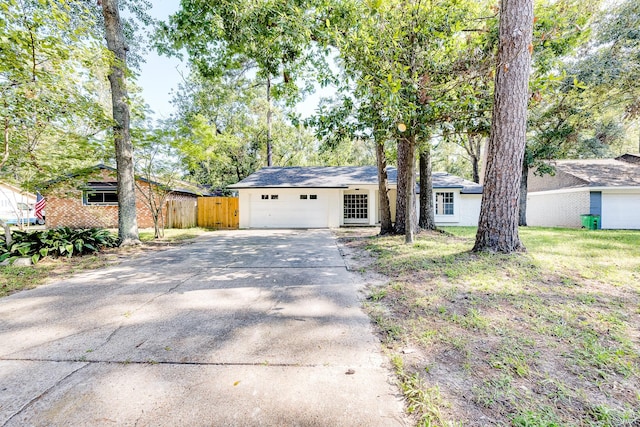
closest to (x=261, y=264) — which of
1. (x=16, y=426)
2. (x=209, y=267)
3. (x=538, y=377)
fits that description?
(x=209, y=267)

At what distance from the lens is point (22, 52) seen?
4.76m

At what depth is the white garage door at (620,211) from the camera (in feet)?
42.0

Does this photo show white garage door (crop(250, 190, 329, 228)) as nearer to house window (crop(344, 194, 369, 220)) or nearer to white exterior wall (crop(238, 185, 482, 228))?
white exterior wall (crop(238, 185, 482, 228))

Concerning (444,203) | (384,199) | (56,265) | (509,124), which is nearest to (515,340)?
(509,124)

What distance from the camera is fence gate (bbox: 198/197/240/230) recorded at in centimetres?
1483

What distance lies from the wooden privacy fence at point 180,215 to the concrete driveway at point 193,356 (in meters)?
11.2

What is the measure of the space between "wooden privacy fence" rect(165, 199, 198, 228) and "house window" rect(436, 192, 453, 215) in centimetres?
1424

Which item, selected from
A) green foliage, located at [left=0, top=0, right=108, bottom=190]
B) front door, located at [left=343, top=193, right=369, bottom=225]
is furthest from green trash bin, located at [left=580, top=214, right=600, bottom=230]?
green foliage, located at [left=0, top=0, right=108, bottom=190]

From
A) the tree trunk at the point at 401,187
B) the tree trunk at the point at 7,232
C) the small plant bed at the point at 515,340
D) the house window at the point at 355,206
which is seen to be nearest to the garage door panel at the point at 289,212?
the house window at the point at 355,206

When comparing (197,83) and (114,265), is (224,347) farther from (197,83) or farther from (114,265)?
(197,83)

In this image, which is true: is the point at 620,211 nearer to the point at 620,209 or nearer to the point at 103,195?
the point at 620,209

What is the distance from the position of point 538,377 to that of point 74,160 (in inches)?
438

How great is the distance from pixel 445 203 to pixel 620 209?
782 centimetres

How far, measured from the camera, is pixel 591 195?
12.9 metres
